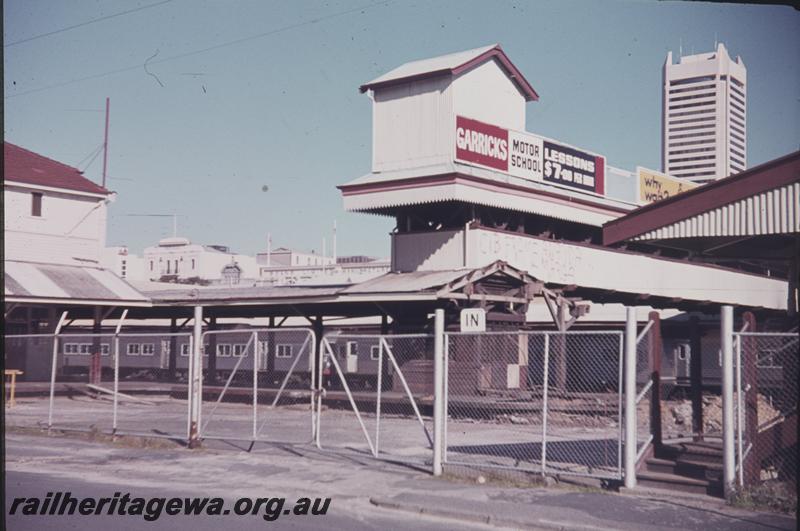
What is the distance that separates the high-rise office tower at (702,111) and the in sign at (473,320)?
170298 millimetres

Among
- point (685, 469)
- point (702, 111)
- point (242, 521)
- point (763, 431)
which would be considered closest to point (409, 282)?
point (685, 469)

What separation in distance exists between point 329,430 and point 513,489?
29.1ft

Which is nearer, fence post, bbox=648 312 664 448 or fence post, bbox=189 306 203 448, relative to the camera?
fence post, bbox=648 312 664 448

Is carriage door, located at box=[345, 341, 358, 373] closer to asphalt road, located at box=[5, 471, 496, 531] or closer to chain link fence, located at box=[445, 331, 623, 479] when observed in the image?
chain link fence, located at box=[445, 331, 623, 479]

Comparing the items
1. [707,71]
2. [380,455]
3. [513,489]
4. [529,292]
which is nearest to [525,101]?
[529,292]

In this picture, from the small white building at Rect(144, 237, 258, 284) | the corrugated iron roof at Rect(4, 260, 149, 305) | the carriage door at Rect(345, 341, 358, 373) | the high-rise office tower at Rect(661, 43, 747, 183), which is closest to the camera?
the corrugated iron roof at Rect(4, 260, 149, 305)

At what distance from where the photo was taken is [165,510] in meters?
10.7

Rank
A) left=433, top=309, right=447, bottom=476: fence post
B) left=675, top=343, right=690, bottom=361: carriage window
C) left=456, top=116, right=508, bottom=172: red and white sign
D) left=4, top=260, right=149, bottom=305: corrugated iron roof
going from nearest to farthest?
left=433, top=309, right=447, bottom=476: fence post
left=456, top=116, right=508, bottom=172: red and white sign
left=4, top=260, right=149, bottom=305: corrugated iron roof
left=675, top=343, right=690, bottom=361: carriage window

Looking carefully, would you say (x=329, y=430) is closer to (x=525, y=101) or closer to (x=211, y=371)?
(x=211, y=371)

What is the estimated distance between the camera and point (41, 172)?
35.2 meters

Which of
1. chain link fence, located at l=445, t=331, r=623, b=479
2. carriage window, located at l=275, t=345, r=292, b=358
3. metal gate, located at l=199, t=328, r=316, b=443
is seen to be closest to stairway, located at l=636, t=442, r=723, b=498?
chain link fence, located at l=445, t=331, r=623, b=479

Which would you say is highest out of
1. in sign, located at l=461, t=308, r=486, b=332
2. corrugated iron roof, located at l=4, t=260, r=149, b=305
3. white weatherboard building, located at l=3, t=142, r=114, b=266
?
white weatherboard building, located at l=3, t=142, r=114, b=266

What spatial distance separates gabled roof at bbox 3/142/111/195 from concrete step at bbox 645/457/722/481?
28365mm

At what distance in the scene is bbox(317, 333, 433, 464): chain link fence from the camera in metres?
14.6
